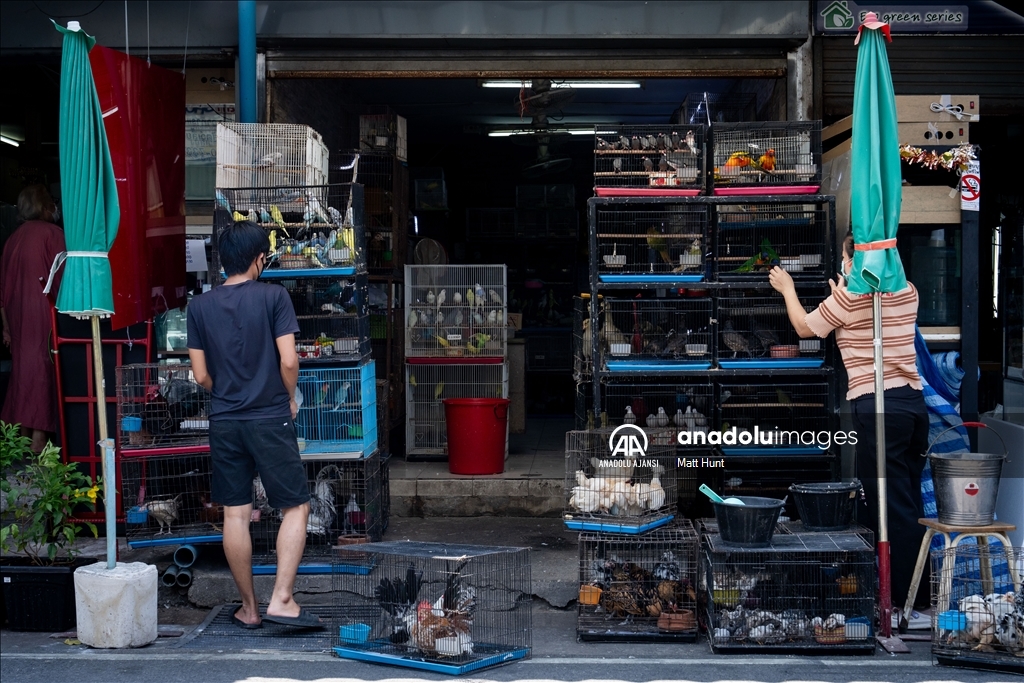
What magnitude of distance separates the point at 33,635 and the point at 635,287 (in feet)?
14.0

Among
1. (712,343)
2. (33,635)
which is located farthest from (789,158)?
(33,635)

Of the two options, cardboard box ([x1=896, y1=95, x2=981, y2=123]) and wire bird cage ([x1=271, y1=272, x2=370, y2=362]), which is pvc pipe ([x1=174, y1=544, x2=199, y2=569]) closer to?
wire bird cage ([x1=271, y1=272, x2=370, y2=362])

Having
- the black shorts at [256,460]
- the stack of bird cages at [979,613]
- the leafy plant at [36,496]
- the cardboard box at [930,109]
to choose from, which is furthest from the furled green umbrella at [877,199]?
the leafy plant at [36,496]

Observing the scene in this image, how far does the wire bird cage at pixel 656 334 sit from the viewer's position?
22.8 ft

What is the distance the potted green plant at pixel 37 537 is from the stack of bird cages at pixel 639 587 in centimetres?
299

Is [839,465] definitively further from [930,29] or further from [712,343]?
[930,29]

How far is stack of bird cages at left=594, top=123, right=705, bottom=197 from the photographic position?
6953 mm

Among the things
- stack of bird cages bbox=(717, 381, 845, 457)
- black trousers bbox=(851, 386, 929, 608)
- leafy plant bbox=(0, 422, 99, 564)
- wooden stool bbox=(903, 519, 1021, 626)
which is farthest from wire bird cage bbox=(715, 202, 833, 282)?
leafy plant bbox=(0, 422, 99, 564)

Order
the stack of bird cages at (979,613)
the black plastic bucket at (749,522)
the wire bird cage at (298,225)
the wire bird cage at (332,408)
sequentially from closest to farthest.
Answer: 1. the stack of bird cages at (979,613)
2. the black plastic bucket at (749,522)
3. the wire bird cage at (298,225)
4. the wire bird cage at (332,408)

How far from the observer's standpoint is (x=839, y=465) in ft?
22.7

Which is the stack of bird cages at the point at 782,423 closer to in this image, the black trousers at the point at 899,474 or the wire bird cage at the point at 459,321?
the black trousers at the point at 899,474

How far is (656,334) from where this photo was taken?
23.4ft

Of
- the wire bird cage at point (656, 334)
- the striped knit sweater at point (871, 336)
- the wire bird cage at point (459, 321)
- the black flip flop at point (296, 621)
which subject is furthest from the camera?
the wire bird cage at point (459, 321)

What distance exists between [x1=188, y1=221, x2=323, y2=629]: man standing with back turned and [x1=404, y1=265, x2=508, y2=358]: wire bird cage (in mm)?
3483
